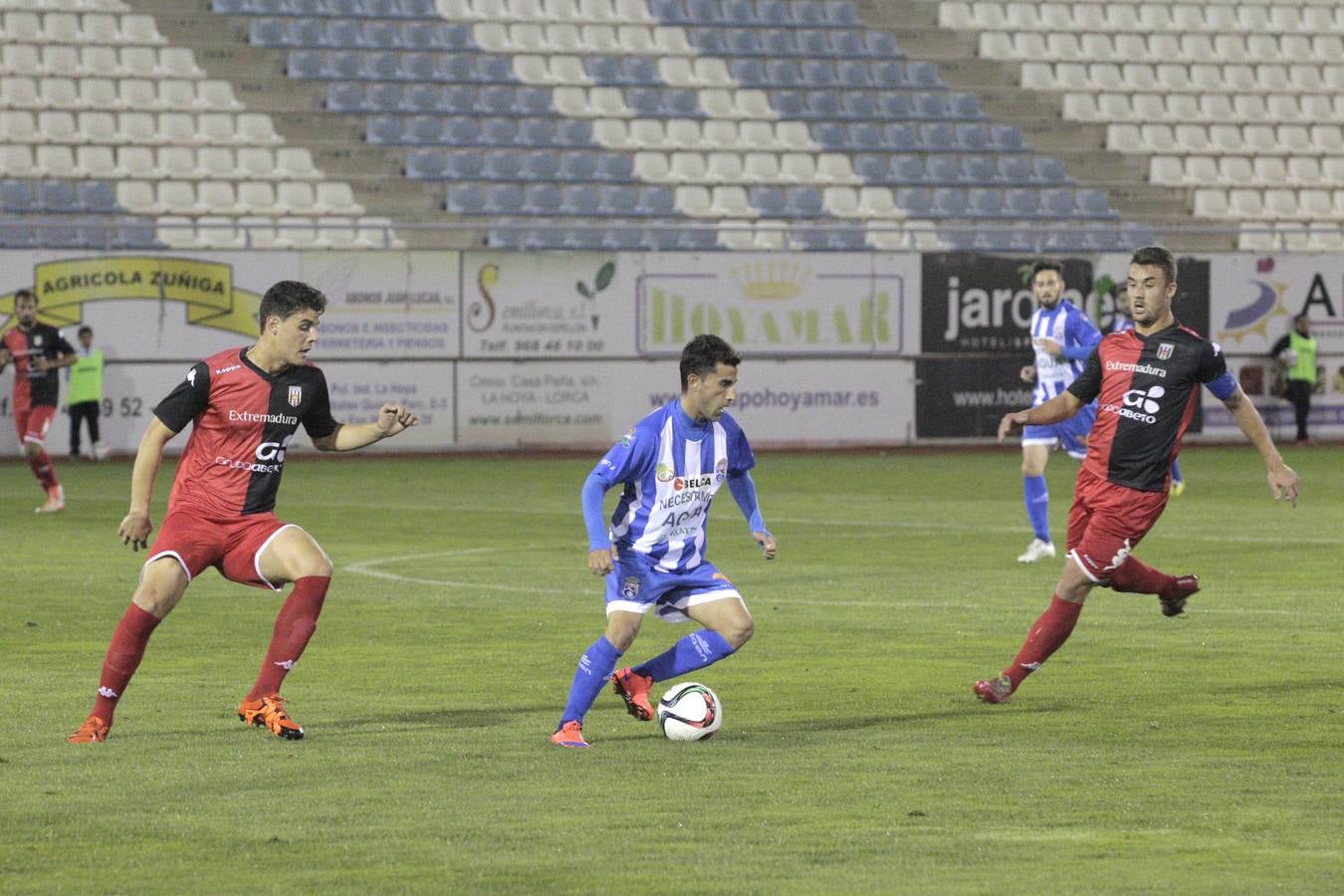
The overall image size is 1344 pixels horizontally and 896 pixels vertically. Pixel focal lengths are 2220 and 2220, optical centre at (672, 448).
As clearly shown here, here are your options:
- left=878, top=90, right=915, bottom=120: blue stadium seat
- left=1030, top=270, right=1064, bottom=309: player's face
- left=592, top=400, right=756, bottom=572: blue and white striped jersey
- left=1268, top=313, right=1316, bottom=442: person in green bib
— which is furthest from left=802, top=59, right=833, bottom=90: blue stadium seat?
left=592, top=400, right=756, bottom=572: blue and white striped jersey

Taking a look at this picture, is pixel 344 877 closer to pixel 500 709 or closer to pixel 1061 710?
pixel 500 709

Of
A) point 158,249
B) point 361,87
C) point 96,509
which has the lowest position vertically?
point 96,509

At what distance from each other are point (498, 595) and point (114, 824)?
7.37 meters

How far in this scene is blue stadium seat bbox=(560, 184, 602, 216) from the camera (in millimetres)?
32750

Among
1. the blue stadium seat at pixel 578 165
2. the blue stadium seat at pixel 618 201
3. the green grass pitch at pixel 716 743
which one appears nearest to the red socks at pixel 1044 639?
the green grass pitch at pixel 716 743

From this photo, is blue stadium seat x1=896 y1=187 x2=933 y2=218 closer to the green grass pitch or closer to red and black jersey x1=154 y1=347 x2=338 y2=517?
the green grass pitch

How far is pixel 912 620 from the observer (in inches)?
512

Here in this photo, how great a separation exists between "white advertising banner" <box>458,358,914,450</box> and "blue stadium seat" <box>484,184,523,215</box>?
3262 mm

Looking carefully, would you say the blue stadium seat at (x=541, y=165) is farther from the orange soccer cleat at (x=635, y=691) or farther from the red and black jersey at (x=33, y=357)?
the orange soccer cleat at (x=635, y=691)

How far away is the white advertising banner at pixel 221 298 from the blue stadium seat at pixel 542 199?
291cm

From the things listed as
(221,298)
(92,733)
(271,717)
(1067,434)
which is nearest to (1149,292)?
(271,717)

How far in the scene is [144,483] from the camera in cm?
870

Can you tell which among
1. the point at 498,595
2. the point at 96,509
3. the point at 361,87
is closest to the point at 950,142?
the point at 361,87

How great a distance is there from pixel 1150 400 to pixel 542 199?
23.5 m
